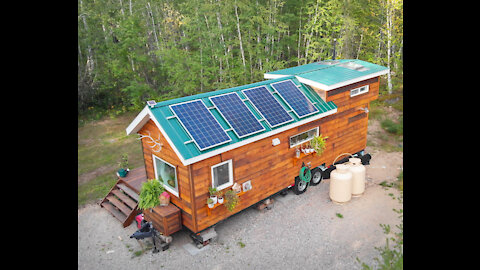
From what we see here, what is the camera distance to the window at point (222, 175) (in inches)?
390

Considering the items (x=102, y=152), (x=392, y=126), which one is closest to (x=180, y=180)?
(x=102, y=152)

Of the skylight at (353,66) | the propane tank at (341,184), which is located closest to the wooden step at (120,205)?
the propane tank at (341,184)

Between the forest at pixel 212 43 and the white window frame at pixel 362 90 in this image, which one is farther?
the forest at pixel 212 43

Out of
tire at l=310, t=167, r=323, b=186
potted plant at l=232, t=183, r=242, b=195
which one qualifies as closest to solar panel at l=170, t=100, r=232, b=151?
potted plant at l=232, t=183, r=242, b=195

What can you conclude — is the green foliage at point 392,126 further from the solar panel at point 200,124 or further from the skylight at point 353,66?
the solar panel at point 200,124

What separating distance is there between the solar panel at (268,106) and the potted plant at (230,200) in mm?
2648

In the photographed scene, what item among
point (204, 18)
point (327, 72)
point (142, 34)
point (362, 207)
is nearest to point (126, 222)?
point (362, 207)

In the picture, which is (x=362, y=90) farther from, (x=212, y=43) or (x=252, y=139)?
(x=212, y=43)

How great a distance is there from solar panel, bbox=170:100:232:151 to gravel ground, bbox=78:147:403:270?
129 inches

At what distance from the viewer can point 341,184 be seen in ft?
38.6

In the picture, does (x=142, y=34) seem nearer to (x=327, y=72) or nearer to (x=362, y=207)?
(x=327, y=72)

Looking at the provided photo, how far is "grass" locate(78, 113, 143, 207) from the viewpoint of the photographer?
1393cm

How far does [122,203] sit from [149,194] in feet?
9.60

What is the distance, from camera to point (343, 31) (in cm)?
2464
